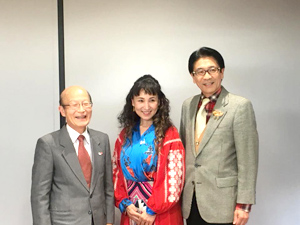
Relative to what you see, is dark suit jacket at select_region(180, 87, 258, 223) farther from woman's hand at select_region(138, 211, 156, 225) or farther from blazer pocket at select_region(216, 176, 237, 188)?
woman's hand at select_region(138, 211, 156, 225)

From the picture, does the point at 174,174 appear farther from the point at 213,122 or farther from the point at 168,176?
the point at 213,122

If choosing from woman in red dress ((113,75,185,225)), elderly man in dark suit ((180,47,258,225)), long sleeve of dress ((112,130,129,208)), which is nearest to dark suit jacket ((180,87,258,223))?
elderly man in dark suit ((180,47,258,225))

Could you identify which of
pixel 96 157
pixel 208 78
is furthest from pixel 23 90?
pixel 208 78

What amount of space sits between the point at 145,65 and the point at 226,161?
1.12 m

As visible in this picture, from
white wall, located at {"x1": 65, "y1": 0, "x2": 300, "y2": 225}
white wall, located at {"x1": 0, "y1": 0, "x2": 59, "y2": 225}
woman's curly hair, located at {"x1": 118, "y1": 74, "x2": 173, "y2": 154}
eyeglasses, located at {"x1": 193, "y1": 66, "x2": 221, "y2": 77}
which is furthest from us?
white wall, located at {"x1": 65, "y1": 0, "x2": 300, "y2": 225}

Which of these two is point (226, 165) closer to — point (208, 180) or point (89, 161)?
point (208, 180)

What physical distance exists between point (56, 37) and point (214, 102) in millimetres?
1350

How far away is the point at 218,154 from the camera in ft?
6.98

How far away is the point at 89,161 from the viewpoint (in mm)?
2166

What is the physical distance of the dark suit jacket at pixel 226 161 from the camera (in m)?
2.08

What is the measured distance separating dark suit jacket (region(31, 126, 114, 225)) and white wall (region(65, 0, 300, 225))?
2.70 ft

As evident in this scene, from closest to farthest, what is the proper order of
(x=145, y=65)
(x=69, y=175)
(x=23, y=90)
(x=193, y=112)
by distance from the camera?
(x=69, y=175) → (x=193, y=112) → (x=23, y=90) → (x=145, y=65)

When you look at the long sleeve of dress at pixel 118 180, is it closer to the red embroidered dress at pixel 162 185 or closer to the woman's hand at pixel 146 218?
the red embroidered dress at pixel 162 185

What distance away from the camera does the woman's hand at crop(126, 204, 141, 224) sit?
225cm
